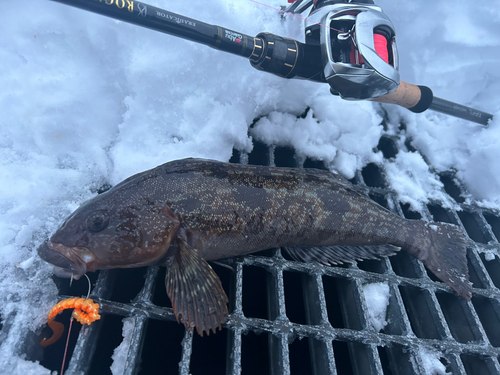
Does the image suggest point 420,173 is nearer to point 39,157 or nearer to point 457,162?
point 457,162

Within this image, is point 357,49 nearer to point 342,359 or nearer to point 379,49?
point 379,49

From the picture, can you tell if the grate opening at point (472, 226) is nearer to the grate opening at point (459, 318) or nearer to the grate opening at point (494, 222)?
the grate opening at point (494, 222)

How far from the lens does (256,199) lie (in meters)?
2.67

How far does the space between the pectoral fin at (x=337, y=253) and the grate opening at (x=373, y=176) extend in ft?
3.62

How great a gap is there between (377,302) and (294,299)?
0.91m

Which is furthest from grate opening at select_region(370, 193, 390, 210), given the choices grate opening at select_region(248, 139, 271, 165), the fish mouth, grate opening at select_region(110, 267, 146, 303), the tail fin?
the fish mouth

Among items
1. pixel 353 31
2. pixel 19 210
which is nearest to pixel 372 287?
pixel 353 31

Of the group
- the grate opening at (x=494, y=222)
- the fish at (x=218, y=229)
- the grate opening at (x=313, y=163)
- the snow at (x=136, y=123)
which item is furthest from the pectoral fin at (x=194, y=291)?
the grate opening at (x=494, y=222)

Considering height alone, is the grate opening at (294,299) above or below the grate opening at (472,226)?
below

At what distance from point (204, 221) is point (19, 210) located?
5.34ft

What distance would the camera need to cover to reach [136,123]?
3234mm

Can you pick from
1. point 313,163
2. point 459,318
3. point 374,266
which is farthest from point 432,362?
point 313,163

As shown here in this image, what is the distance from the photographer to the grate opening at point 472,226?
382cm

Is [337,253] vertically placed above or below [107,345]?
above
